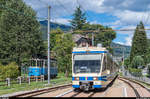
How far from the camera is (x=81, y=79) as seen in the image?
15.6 metres

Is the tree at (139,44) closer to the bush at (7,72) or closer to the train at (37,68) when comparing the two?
the train at (37,68)

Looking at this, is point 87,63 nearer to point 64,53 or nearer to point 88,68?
point 88,68

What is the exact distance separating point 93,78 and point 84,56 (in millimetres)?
1835

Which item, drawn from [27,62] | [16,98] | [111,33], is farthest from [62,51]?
[111,33]

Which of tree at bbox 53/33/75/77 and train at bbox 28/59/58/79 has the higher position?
tree at bbox 53/33/75/77

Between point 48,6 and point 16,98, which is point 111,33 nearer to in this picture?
point 48,6

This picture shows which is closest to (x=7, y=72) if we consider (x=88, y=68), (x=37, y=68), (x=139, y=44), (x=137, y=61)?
(x=37, y=68)

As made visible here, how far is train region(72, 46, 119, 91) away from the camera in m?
15.5

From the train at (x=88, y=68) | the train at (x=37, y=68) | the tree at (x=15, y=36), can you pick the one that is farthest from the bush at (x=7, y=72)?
the tree at (x=15, y=36)

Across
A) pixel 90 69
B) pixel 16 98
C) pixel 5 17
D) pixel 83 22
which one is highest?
pixel 83 22

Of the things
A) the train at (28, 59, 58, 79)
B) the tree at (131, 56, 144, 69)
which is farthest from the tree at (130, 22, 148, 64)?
the train at (28, 59, 58, 79)

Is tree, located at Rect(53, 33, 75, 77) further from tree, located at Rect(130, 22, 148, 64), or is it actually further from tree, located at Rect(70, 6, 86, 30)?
tree, located at Rect(130, 22, 148, 64)

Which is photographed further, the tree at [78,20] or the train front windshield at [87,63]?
the tree at [78,20]

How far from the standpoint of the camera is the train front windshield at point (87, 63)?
1591 centimetres
